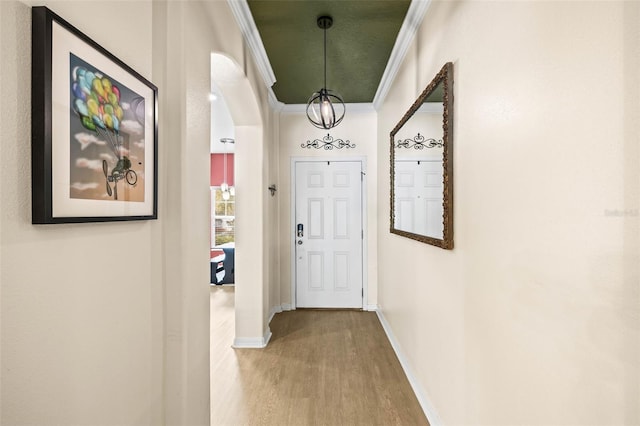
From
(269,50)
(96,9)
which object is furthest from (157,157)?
(269,50)

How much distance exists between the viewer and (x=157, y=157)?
4.61 feet

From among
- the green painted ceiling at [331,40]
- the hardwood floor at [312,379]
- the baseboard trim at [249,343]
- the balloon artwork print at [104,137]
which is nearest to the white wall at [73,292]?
the balloon artwork print at [104,137]

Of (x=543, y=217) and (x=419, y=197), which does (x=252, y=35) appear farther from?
(x=543, y=217)

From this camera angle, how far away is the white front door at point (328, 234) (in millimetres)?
4664

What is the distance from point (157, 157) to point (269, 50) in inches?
81.0

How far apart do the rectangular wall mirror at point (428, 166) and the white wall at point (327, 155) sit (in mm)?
1493

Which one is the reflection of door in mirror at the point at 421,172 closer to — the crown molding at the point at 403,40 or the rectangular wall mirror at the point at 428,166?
the rectangular wall mirror at the point at 428,166

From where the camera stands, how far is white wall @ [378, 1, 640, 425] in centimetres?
81

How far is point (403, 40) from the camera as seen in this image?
2.77m

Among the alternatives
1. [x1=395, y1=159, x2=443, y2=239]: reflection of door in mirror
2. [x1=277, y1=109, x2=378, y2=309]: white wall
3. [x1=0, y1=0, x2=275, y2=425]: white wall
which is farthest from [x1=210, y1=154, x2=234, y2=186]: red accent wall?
[x1=0, y1=0, x2=275, y2=425]: white wall

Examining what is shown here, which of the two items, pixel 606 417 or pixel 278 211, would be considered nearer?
pixel 606 417

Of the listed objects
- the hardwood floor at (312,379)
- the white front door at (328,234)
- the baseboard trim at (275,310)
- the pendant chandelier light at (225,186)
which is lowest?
the hardwood floor at (312,379)

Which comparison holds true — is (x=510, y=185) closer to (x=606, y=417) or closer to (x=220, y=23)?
(x=606, y=417)

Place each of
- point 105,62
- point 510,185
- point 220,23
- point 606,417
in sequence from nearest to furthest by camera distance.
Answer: point 606,417 → point 105,62 → point 510,185 → point 220,23
